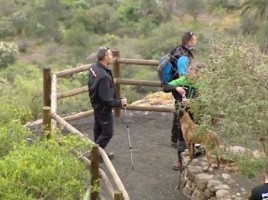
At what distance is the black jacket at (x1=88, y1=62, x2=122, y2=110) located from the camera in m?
7.12

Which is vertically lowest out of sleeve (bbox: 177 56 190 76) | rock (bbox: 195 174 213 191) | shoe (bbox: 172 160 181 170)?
shoe (bbox: 172 160 181 170)

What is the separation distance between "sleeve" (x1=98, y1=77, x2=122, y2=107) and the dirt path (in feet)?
3.49

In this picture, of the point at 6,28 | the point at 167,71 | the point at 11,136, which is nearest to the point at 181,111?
the point at 167,71

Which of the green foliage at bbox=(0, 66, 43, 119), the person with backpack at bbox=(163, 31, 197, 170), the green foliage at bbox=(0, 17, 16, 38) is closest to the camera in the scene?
the person with backpack at bbox=(163, 31, 197, 170)

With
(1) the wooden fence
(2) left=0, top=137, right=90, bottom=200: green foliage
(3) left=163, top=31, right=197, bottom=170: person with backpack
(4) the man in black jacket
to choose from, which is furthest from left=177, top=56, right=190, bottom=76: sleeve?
(2) left=0, top=137, right=90, bottom=200: green foliage

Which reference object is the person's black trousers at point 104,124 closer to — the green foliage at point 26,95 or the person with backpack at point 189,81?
the person with backpack at point 189,81

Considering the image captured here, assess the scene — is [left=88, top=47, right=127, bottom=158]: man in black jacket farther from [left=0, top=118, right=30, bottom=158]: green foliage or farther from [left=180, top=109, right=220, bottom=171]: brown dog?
[left=0, top=118, right=30, bottom=158]: green foliage

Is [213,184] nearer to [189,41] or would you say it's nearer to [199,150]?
[199,150]

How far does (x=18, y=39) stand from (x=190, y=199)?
93.8 feet

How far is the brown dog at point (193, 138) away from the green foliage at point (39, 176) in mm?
1817

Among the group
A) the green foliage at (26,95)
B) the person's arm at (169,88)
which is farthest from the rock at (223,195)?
the green foliage at (26,95)

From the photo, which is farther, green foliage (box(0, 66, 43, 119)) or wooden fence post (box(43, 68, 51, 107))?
green foliage (box(0, 66, 43, 119))

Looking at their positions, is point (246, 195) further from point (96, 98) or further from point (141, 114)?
point (141, 114)

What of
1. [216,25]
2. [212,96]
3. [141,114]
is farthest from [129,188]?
[216,25]
